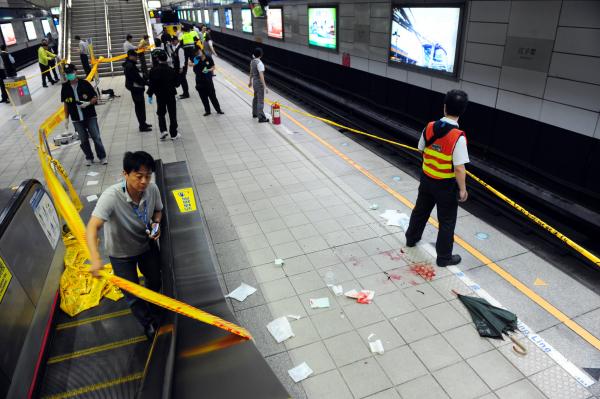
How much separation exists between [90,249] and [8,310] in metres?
1.21

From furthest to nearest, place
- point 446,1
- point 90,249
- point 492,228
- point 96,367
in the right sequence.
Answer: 1. point 446,1
2. point 492,228
3. point 96,367
4. point 90,249

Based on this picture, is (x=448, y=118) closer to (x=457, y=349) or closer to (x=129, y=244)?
(x=457, y=349)

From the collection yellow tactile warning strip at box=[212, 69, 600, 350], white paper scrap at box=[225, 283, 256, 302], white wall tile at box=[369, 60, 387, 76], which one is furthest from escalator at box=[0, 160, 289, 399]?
white wall tile at box=[369, 60, 387, 76]

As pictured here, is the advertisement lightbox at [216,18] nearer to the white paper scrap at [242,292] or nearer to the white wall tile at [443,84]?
the white wall tile at [443,84]

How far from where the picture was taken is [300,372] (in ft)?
11.5

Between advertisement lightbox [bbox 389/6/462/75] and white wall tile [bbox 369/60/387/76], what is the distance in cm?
52

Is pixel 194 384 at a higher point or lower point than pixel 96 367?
higher

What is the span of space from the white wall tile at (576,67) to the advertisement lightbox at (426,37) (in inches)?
80.9

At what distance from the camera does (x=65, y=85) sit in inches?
285

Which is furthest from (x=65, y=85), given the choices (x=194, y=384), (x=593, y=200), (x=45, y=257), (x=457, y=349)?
(x=593, y=200)

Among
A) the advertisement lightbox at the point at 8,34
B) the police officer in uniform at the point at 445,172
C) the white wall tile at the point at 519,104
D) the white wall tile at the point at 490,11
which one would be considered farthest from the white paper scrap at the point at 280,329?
the advertisement lightbox at the point at 8,34

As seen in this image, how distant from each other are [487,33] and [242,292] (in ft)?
18.6

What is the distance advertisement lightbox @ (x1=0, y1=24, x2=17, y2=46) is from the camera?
19.7 meters

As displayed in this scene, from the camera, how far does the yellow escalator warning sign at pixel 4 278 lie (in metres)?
3.29
